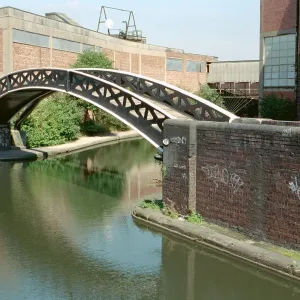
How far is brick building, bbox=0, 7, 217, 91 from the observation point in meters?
31.6

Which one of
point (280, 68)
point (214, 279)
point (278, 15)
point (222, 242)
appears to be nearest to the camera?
point (214, 279)

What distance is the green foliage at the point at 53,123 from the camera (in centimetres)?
2850

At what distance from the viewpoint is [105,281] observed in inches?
370

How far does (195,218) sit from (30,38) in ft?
82.3

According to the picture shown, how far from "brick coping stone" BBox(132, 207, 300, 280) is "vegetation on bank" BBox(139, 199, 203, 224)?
0.13 meters

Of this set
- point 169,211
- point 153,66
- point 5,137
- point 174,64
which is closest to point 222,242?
point 169,211

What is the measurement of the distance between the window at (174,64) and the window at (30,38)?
17182 millimetres

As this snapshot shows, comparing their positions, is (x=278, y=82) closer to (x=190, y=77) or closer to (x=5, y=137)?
(x=5, y=137)

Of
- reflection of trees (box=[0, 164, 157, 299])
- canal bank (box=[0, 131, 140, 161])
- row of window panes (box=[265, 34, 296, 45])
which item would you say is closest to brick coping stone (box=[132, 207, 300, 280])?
reflection of trees (box=[0, 164, 157, 299])

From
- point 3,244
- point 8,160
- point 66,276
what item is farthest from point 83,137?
point 66,276

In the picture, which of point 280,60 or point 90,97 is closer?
point 90,97

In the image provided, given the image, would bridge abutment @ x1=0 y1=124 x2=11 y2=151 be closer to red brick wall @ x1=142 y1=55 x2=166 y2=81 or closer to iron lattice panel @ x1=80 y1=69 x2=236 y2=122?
iron lattice panel @ x1=80 y1=69 x2=236 y2=122

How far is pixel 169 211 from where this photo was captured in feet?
41.2

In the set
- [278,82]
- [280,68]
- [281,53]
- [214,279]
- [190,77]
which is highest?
[190,77]
